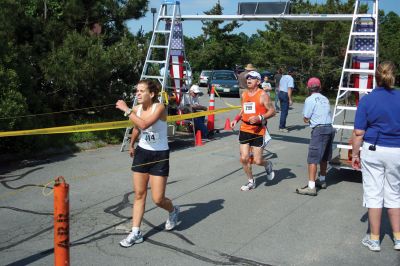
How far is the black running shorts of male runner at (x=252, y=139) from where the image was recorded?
289 inches

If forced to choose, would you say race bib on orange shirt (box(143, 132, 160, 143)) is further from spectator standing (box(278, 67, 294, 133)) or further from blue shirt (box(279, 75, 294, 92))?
blue shirt (box(279, 75, 294, 92))

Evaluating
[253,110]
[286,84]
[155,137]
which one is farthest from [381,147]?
[286,84]

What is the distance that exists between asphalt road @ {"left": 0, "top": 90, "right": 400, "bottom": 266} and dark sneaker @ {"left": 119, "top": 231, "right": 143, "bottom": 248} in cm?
6

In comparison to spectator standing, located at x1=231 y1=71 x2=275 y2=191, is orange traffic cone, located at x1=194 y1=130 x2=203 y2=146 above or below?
below

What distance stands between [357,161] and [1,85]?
6.48 meters

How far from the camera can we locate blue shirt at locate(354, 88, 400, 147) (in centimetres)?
486

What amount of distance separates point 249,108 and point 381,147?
2.78 metres

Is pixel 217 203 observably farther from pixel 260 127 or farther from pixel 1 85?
pixel 1 85

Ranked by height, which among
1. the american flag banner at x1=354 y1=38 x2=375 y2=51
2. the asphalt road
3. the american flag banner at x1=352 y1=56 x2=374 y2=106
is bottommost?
the asphalt road

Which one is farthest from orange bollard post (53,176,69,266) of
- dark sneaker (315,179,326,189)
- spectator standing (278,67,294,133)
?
spectator standing (278,67,294,133)

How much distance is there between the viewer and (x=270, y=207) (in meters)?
6.60

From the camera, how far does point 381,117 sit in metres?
4.89

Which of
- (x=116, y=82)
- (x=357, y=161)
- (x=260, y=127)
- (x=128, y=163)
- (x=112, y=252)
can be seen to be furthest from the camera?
(x=116, y=82)

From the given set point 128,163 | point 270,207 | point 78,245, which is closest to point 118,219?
point 78,245
